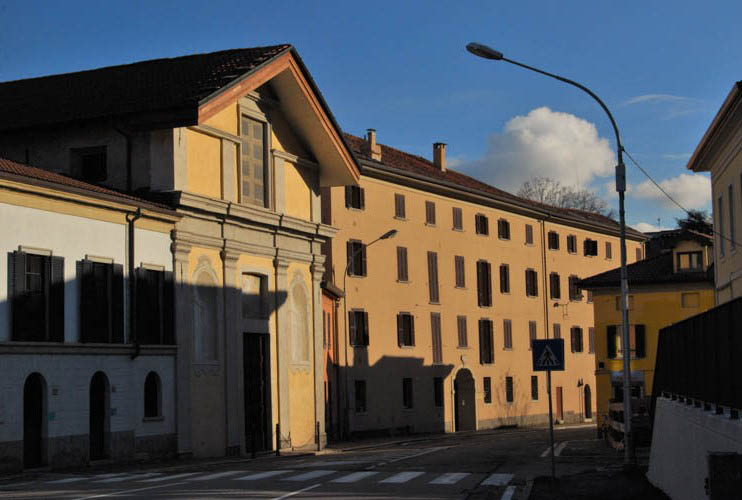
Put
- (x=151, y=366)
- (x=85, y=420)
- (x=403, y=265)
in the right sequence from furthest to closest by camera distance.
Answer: (x=403, y=265), (x=151, y=366), (x=85, y=420)

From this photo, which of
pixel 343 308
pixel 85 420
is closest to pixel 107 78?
pixel 85 420

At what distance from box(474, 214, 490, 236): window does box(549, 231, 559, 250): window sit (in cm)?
836

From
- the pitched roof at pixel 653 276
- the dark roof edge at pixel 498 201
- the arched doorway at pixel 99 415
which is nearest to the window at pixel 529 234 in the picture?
the dark roof edge at pixel 498 201

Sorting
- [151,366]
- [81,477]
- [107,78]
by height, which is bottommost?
[81,477]

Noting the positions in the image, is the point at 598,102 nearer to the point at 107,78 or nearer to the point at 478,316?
the point at 107,78

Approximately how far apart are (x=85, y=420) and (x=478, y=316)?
1643 inches

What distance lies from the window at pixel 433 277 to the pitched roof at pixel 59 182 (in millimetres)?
32818

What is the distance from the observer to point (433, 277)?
6381 centimetres

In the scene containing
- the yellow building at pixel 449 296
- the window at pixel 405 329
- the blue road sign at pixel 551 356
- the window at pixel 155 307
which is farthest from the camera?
the window at pixel 405 329

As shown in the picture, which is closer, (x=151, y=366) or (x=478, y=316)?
(x=151, y=366)

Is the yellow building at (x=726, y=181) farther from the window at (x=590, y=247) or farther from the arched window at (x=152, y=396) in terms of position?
the window at (x=590, y=247)

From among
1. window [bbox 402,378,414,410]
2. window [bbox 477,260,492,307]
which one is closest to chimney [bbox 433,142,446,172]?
window [bbox 477,260,492,307]

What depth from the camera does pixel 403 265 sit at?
2405 inches

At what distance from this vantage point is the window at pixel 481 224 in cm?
6856
